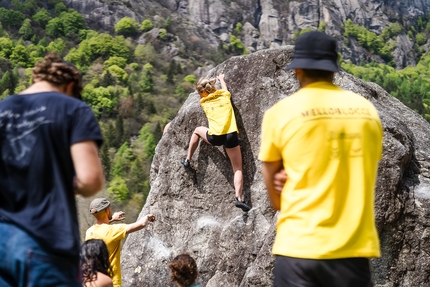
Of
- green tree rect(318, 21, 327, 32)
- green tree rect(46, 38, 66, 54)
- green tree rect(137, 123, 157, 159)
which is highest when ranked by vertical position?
green tree rect(46, 38, 66, 54)

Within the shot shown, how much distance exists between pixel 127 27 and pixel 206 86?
125616 mm

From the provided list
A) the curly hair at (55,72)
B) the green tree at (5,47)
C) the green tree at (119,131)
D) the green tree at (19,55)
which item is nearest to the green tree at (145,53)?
the green tree at (19,55)

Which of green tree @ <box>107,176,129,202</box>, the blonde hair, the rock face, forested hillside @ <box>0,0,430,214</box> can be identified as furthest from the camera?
forested hillside @ <box>0,0,430,214</box>

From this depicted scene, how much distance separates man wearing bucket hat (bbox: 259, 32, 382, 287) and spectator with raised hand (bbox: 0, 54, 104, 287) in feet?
3.24

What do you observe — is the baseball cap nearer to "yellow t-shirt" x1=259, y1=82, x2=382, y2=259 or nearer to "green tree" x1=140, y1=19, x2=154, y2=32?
"yellow t-shirt" x1=259, y1=82, x2=382, y2=259

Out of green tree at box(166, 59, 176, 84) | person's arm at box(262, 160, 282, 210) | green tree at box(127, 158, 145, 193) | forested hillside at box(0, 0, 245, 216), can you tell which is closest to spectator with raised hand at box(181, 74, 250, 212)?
person's arm at box(262, 160, 282, 210)

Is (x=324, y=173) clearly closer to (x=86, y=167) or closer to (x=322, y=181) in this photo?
(x=322, y=181)

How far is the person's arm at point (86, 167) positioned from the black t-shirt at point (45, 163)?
4 centimetres

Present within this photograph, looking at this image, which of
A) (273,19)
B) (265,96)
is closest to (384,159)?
(265,96)

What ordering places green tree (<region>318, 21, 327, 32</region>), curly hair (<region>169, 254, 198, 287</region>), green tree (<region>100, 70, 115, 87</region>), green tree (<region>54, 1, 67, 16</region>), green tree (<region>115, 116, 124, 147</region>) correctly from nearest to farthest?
curly hair (<region>169, 254, 198, 287</region>), green tree (<region>115, 116, 124, 147</region>), green tree (<region>100, 70, 115, 87</region>), green tree (<region>54, 1, 67, 16</region>), green tree (<region>318, 21, 327, 32</region>)

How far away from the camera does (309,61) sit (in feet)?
10.9

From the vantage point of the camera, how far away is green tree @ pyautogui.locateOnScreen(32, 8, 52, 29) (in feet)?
420

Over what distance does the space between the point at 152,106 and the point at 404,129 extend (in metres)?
93.8

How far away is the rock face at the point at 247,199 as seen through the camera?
26.5ft
